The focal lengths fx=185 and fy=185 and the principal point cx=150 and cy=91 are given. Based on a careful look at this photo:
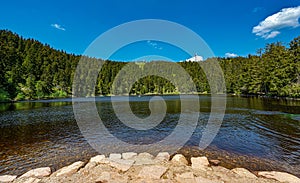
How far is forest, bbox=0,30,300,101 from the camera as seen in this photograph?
161ft

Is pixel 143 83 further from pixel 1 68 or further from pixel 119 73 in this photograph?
pixel 1 68

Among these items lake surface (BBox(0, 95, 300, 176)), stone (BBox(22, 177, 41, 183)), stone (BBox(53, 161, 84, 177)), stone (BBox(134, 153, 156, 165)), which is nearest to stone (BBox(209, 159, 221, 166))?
lake surface (BBox(0, 95, 300, 176))

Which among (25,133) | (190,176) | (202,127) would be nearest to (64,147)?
(25,133)

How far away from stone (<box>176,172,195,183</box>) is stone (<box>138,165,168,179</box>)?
2.26 feet

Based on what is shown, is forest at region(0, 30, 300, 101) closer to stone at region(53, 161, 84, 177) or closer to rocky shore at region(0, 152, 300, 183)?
rocky shore at region(0, 152, 300, 183)

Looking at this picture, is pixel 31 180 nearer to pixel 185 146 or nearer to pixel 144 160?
pixel 144 160

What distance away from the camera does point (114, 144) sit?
46.5ft

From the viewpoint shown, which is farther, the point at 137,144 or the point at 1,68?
the point at 1,68

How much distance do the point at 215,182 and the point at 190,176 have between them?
0.93 meters

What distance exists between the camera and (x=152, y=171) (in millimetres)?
7684

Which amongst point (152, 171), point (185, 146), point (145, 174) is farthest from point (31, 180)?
point (185, 146)

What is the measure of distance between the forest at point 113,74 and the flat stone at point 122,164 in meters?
48.1

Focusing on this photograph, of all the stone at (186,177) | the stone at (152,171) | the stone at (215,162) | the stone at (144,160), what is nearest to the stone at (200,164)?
Result: the stone at (215,162)

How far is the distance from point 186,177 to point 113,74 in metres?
128
